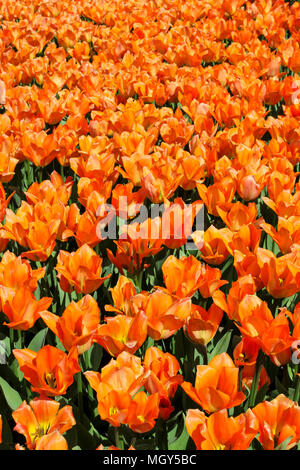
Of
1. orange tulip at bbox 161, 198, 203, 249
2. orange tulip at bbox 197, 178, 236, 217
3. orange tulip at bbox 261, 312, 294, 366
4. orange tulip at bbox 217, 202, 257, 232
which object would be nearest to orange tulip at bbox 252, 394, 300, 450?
orange tulip at bbox 261, 312, 294, 366

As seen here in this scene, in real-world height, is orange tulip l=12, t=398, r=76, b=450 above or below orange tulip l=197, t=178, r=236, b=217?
below

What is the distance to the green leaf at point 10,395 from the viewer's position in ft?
5.48

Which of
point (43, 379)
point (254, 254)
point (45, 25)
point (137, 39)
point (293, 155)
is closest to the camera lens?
point (43, 379)

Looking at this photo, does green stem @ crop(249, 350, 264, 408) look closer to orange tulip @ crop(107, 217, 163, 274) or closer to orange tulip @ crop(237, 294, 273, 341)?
orange tulip @ crop(237, 294, 273, 341)

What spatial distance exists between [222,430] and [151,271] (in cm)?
98

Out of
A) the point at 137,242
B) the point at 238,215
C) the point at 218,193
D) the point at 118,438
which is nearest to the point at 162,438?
the point at 118,438

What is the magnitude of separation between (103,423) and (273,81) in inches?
104

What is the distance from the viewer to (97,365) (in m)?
1.85

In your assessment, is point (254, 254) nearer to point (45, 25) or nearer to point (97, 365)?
point (97, 365)

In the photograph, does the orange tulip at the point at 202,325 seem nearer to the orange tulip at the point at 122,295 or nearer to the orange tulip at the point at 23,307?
the orange tulip at the point at 122,295

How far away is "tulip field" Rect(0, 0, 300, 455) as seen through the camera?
1.41 meters

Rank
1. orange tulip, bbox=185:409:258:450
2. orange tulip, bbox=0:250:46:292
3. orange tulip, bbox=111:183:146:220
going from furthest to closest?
1. orange tulip, bbox=111:183:146:220
2. orange tulip, bbox=0:250:46:292
3. orange tulip, bbox=185:409:258:450

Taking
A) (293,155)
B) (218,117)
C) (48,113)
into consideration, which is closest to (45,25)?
(48,113)

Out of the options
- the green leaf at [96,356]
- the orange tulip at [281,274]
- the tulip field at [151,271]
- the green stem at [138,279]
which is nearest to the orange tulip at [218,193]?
the tulip field at [151,271]
